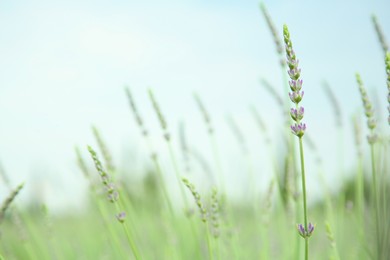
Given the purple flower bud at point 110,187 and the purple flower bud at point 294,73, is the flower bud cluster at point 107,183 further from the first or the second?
the purple flower bud at point 294,73

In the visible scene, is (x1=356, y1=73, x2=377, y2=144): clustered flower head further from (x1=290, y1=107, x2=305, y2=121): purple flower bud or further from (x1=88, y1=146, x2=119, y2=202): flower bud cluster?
(x1=88, y1=146, x2=119, y2=202): flower bud cluster

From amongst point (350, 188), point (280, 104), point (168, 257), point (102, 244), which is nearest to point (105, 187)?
point (280, 104)

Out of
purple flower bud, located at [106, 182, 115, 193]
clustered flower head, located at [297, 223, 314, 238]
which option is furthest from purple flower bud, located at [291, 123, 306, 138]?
purple flower bud, located at [106, 182, 115, 193]

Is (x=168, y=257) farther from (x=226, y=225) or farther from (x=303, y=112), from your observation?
(x=303, y=112)

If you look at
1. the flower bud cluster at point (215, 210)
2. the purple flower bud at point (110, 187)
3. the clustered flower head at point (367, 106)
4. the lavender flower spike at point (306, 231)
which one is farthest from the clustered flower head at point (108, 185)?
the clustered flower head at point (367, 106)

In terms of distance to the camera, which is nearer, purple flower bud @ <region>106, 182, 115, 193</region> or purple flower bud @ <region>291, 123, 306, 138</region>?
purple flower bud @ <region>291, 123, 306, 138</region>

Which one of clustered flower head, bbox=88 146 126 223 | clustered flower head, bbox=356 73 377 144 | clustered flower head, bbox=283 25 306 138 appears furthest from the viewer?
clustered flower head, bbox=356 73 377 144

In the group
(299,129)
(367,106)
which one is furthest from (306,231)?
(367,106)

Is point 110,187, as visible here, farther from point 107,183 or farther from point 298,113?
point 298,113

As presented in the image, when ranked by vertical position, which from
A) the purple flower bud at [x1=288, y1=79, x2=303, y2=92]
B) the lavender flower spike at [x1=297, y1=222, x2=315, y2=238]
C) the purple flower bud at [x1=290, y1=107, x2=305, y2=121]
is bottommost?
the lavender flower spike at [x1=297, y1=222, x2=315, y2=238]
